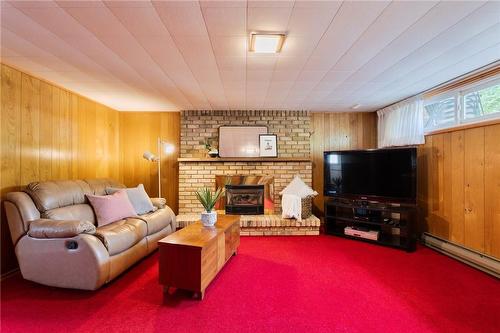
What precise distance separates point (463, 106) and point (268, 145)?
9.56 feet

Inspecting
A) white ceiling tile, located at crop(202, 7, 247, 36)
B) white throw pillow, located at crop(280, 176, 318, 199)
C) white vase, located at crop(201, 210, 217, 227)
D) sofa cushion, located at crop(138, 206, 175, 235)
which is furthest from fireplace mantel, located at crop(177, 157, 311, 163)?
white ceiling tile, located at crop(202, 7, 247, 36)

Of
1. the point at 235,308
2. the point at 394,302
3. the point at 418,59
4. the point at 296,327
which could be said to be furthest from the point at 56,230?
the point at 418,59

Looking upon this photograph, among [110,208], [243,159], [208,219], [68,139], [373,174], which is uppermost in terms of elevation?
[68,139]

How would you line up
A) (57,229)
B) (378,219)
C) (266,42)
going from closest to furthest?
(266,42)
(57,229)
(378,219)

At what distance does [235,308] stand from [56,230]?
179 cm

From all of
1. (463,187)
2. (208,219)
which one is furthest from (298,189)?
(463,187)

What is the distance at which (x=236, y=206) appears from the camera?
4.31 metres

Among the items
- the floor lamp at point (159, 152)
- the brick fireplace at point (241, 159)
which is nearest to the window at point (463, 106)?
the brick fireplace at point (241, 159)

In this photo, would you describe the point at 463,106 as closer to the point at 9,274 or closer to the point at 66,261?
the point at 66,261

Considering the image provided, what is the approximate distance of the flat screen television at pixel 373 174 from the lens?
3.38 meters

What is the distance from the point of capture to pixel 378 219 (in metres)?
3.67

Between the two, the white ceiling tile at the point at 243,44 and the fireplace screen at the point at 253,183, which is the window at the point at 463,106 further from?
the fireplace screen at the point at 253,183

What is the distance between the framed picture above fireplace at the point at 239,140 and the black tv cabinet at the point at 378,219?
1774mm

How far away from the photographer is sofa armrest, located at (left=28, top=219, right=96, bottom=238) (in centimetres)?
215
